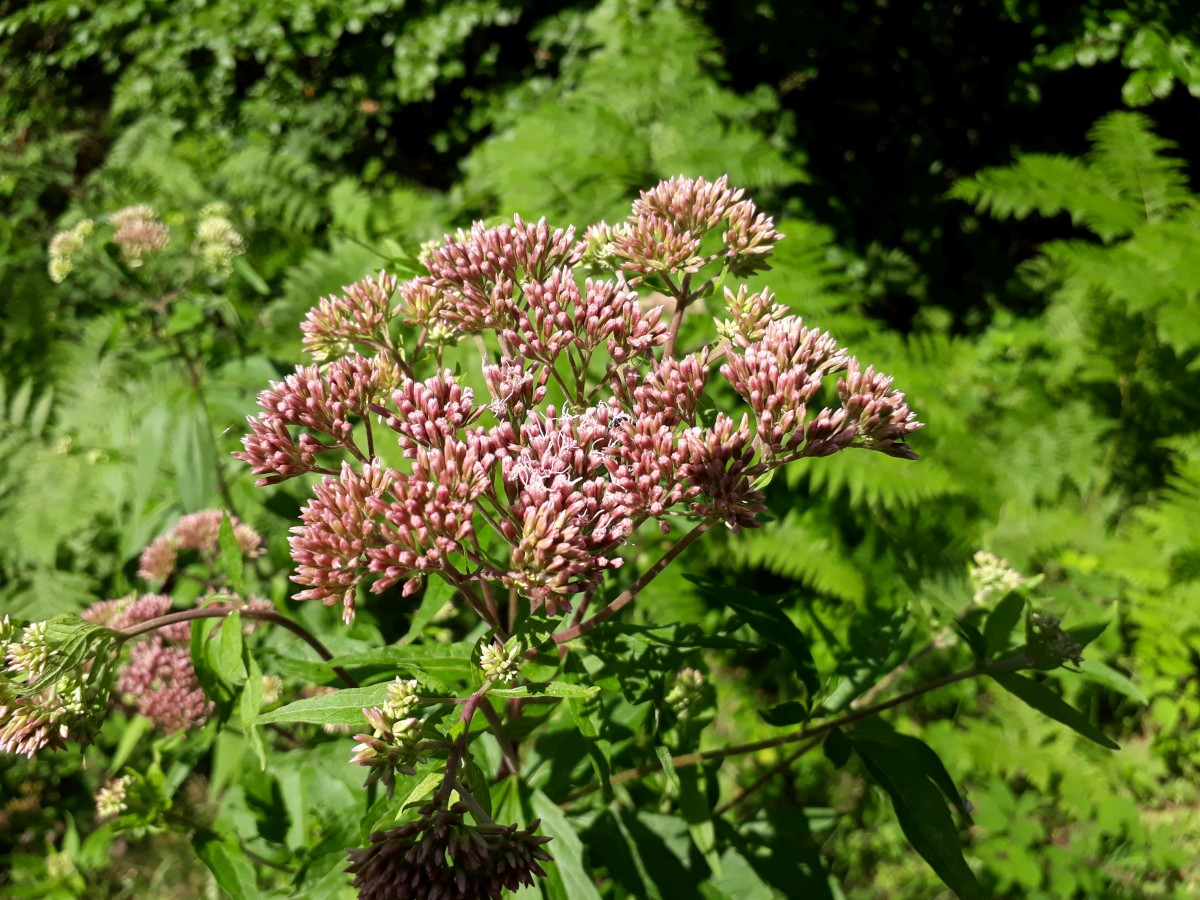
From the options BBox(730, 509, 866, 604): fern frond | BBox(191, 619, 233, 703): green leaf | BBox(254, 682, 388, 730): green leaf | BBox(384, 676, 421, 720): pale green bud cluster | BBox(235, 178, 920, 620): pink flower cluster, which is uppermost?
BBox(235, 178, 920, 620): pink flower cluster

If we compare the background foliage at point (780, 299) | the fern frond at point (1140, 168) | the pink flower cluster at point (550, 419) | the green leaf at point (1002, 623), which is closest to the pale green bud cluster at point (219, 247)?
the background foliage at point (780, 299)

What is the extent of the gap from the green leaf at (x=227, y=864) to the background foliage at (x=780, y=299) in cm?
2

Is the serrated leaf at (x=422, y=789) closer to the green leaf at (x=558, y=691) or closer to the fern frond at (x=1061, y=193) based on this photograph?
the green leaf at (x=558, y=691)

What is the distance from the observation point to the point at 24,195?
256 inches

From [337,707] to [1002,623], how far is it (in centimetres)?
140

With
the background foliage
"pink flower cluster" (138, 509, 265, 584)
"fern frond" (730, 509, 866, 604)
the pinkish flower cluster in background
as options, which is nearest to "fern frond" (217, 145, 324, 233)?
the background foliage

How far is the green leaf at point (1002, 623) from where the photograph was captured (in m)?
1.67

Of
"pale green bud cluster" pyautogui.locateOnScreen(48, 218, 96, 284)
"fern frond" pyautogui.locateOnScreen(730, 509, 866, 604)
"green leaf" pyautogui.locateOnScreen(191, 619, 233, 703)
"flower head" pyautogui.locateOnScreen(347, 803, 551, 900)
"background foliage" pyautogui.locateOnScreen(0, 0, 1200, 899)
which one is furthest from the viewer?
"fern frond" pyautogui.locateOnScreen(730, 509, 866, 604)

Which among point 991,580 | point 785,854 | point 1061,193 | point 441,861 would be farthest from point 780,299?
point 441,861

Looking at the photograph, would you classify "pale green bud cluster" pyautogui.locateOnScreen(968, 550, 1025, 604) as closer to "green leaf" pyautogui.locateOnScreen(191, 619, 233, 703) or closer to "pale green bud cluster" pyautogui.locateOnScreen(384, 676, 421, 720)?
"pale green bud cluster" pyautogui.locateOnScreen(384, 676, 421, 720)

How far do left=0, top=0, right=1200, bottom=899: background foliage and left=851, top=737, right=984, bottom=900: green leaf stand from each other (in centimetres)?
37

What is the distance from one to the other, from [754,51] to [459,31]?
7.69 feet

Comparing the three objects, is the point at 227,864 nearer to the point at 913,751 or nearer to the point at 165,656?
the point at 165,656

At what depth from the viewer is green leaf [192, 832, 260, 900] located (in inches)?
66.4
